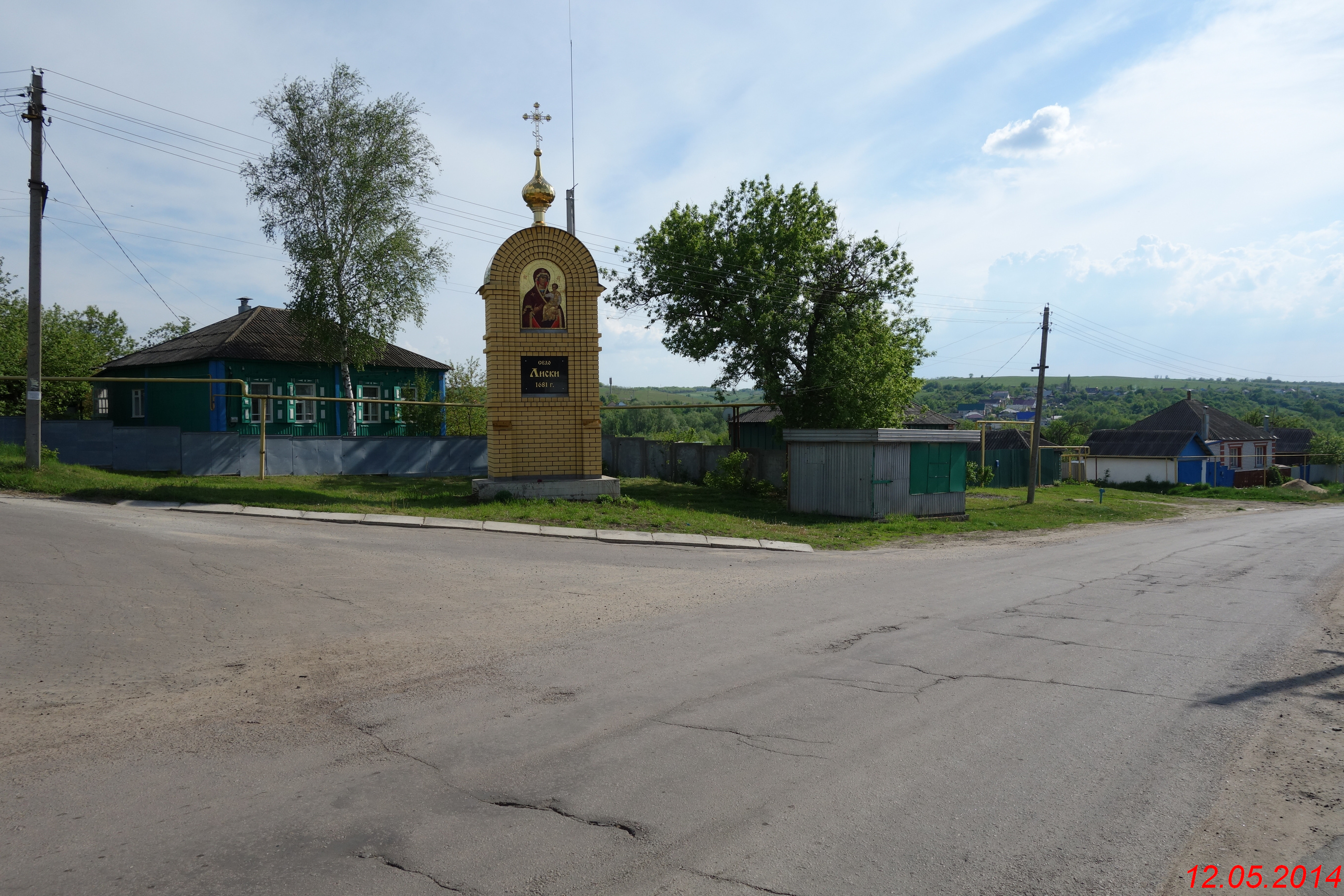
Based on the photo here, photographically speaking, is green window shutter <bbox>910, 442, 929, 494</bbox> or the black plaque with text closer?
the black plaque with text

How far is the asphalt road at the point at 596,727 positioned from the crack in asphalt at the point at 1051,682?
0.16ft

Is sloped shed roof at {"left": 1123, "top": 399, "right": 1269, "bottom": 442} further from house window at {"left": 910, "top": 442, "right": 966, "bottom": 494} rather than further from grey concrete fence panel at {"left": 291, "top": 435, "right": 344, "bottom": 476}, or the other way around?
grey concrete fence panel at {"left": 291, "top": 435, "right": 344, "bottom": 476}

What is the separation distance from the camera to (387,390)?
32375 millimetres

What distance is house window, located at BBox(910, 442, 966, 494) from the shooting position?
2131cm

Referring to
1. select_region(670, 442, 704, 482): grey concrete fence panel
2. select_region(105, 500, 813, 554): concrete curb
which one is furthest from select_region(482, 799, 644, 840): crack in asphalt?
select_region(670, 442, 704, 482): grey concrete fence panel

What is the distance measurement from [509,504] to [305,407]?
1568 cm

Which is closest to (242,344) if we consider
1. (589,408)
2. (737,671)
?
(589,408)

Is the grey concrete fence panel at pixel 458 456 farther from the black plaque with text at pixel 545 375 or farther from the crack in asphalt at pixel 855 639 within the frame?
the crack in asphalt at pixel 855 639

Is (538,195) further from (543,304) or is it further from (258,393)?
(258,393)

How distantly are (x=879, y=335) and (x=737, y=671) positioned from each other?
19.6 m

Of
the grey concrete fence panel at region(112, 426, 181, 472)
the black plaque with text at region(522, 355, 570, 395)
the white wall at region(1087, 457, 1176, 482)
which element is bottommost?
the white wall at region(1087, 457, 1176, 482)

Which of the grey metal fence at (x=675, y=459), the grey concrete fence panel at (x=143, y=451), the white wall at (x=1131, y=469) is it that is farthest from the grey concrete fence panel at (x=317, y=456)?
the white wall at (x=1131, y=469)

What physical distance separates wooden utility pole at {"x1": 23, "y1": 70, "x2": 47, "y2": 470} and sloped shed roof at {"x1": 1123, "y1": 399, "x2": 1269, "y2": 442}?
61407 mm
